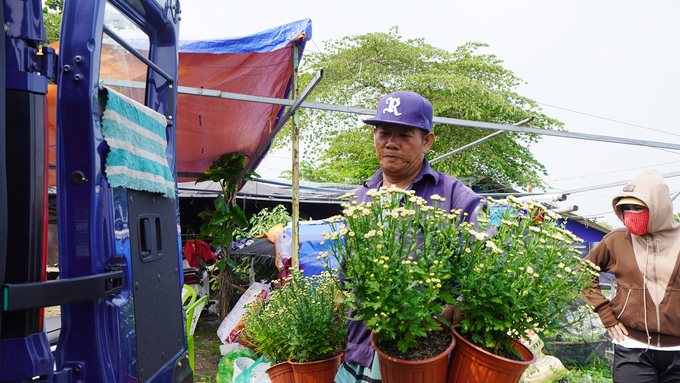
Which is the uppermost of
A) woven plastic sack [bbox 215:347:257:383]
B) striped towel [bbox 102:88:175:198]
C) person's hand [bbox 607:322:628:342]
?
striped towel [bbox 102:88:175:198]

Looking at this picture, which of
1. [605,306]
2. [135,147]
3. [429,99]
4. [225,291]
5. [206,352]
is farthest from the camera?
[429,99]

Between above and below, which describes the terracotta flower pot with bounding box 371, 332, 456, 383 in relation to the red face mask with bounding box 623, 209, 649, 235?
below

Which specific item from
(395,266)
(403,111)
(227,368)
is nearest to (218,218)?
(227,368)

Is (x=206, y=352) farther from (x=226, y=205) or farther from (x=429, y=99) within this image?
(x=429, y=99)

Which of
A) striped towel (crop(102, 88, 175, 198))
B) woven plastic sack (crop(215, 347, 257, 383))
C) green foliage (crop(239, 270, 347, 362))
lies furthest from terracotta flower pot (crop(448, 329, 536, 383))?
woven plastic sack (crop(215, 347, 257, 383))

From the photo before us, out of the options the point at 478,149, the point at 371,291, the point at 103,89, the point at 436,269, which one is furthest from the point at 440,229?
the point at 478,149

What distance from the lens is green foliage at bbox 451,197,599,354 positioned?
51.8 inches

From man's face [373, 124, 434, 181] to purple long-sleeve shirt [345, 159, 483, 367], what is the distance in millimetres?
84

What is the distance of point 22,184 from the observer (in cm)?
114

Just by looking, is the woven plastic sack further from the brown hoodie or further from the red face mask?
the red face mask

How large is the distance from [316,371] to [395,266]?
108 centimetres

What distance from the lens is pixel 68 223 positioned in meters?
1.21

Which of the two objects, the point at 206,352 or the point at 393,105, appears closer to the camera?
the point at 393,105

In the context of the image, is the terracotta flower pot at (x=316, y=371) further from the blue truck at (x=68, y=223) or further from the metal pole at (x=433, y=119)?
the metal pole at (x=433, y=119)
